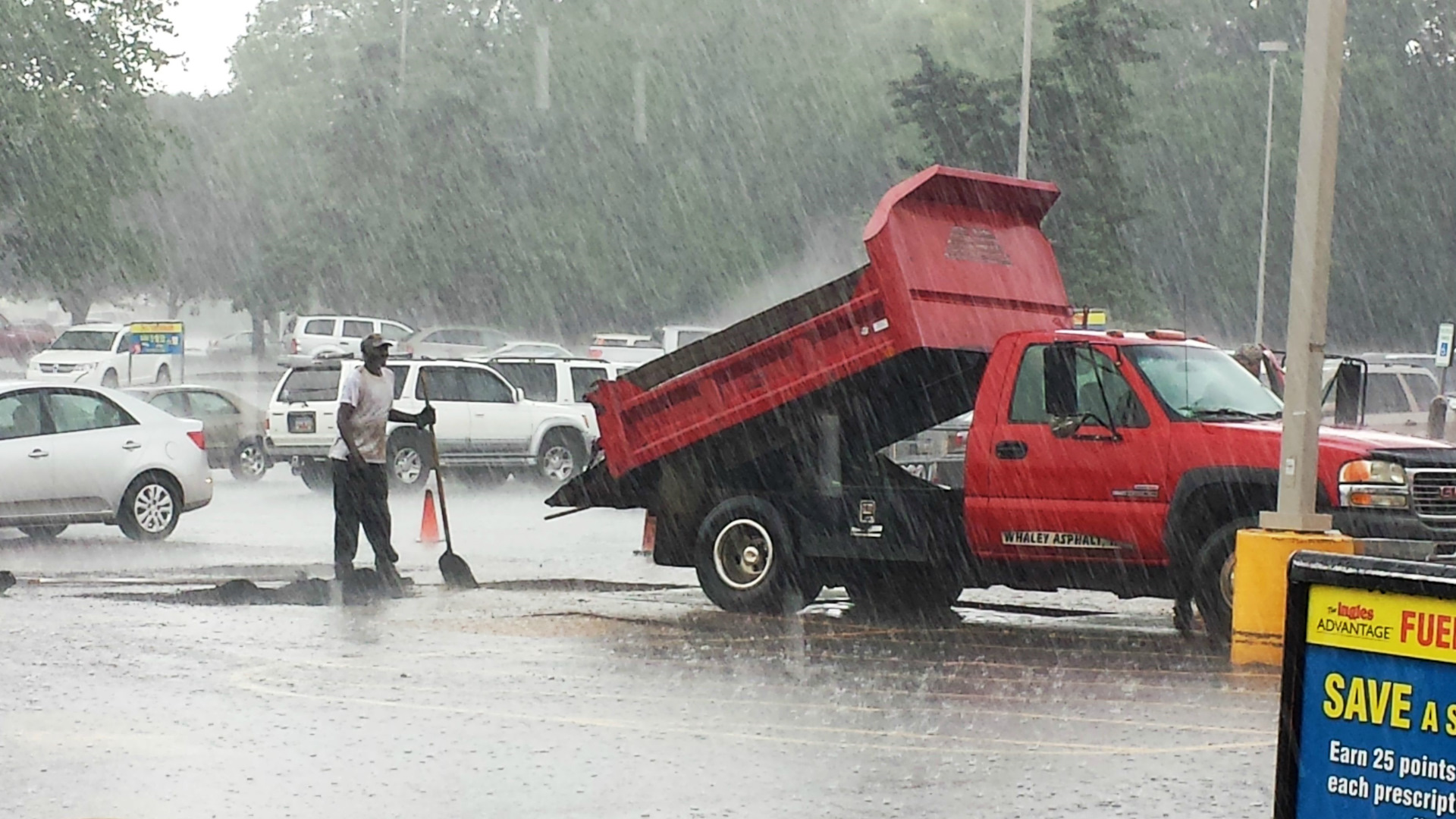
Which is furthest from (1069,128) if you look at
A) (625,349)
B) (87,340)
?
(87,340)

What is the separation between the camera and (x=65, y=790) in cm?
820

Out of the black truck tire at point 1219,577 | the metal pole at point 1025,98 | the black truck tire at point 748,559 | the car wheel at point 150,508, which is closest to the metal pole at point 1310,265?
the black truck tire at point 1219,577

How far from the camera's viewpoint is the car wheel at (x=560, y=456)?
29.6m

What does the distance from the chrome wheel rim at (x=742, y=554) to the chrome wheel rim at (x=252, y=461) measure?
15.8 meters

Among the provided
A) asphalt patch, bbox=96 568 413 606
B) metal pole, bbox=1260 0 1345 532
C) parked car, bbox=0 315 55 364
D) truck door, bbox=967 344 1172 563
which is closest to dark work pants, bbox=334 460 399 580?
asphalt patch, bbox=96 568 413 606

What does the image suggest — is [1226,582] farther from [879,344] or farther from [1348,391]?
[1348,391]

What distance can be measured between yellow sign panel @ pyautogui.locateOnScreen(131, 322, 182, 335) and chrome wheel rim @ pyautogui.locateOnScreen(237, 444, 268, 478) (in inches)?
397

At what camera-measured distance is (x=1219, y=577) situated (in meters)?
13.0

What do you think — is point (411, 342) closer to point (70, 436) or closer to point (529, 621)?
point (70, 436)

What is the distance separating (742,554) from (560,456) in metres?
15.1

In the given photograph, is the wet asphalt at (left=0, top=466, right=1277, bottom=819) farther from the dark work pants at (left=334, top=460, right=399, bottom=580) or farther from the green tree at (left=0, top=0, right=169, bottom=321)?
the green tree at (left=0, top=0, right=169, bottom=321)

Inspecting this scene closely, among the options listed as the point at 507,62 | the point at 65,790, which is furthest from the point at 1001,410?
the point at 507,62

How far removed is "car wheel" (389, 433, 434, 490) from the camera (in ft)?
90.8

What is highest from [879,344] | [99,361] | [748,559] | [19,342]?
[879,344]
